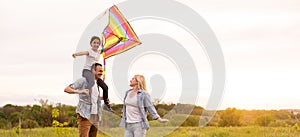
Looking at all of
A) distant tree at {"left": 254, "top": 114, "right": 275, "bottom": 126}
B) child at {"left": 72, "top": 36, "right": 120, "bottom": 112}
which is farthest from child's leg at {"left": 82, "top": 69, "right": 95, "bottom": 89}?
distant tree at {"left": 254, "top": 114, "right": 275, "bottom": 126}

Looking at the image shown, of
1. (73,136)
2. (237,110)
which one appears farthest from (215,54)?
(237,110)

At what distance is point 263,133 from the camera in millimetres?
11695

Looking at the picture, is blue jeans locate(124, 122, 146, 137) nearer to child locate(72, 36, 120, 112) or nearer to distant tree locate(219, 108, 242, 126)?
child locate(72, 36, 120, 112)

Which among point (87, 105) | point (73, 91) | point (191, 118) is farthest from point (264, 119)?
point (73, 91)

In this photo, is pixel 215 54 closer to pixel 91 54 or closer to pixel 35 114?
pixel 91 54

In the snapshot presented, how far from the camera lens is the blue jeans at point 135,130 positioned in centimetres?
694

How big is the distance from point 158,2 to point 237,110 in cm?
765

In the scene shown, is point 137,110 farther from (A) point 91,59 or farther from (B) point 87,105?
(A) point 91,59

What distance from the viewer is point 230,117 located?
15.5 meters

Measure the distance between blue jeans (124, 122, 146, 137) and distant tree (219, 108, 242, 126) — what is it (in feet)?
28.0

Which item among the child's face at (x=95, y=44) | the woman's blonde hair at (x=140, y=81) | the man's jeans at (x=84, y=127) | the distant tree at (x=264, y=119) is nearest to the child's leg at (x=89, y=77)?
the child's face at (x=95, y=44)

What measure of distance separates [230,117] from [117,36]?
822cm

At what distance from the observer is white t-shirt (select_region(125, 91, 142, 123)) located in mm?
6988

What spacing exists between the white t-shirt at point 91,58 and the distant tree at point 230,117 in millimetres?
8385
